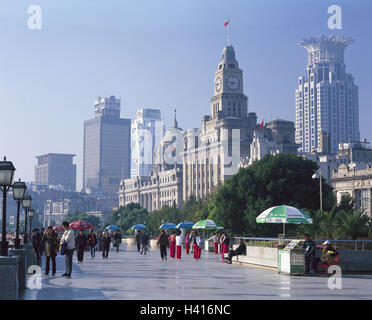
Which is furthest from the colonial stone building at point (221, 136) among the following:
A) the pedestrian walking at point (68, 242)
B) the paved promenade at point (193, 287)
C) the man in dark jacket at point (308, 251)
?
the paved promenade at point (193, 287)

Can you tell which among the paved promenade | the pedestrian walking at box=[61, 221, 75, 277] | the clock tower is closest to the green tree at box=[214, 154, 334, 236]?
the paved promenade

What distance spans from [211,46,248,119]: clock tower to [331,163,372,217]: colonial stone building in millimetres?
65555

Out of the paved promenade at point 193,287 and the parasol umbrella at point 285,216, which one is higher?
the parasol umbrella at point 285,216

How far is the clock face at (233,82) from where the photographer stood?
186625mm

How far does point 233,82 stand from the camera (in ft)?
615

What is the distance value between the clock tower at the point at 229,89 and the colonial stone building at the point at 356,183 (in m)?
65.6

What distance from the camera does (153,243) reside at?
7638cm

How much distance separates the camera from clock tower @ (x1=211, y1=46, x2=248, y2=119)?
186 meters

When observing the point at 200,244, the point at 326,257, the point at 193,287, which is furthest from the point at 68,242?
the point at 200,244

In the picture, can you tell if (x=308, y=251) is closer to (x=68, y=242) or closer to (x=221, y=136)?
(x=68, y=242)

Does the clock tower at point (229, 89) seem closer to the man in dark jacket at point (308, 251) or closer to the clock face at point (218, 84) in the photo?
the clock face at point (218, 84)

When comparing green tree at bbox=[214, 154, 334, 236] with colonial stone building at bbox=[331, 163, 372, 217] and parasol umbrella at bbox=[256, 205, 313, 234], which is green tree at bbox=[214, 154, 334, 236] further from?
colonial stone building at bbox=[331, 163, 372, 217]
